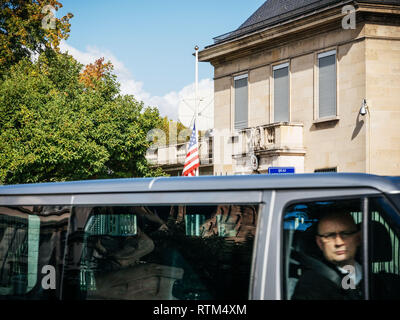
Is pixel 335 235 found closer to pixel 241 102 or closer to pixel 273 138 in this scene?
pixel 273 138

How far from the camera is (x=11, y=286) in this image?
4.30 metres

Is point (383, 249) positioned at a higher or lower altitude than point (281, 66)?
lower

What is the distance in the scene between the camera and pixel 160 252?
376 centimetres

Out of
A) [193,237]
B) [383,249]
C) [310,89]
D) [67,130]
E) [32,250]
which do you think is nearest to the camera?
[383,249]

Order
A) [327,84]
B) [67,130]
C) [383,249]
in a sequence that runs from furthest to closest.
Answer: [67,130] → [327,84] → [383,249]

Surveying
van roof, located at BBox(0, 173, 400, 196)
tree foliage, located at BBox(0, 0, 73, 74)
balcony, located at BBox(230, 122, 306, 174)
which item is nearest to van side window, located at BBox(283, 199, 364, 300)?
van roof, located at BBox(0, 173, 400, 196)

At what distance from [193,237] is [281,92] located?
2623cm

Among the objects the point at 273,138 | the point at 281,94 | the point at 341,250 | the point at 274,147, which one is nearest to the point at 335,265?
the point at 341,250

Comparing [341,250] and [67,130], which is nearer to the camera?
[341,250]

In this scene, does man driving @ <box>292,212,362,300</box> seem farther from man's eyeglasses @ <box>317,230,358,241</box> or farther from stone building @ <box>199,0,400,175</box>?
stone building @ <box>199,0,400,175</box>

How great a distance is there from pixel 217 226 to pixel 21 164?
28023 mm

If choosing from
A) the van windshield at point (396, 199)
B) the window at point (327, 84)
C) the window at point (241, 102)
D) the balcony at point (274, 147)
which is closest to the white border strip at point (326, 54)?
the window at point (327, 84)

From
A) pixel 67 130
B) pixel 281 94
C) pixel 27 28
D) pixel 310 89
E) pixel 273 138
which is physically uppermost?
pixel 27 28

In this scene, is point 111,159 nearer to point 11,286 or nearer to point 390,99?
point 390,99
